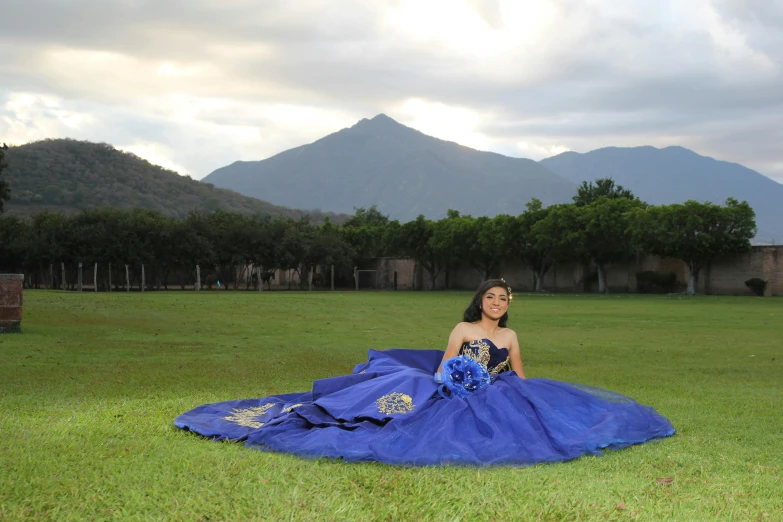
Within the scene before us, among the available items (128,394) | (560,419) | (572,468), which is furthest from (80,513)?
(128,394)

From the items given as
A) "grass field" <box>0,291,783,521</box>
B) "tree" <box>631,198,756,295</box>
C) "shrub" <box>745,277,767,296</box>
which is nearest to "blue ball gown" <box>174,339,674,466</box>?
"grass field" <box>0,291,783,521</box>

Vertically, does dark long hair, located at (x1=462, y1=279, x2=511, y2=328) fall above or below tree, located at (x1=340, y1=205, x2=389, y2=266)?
below

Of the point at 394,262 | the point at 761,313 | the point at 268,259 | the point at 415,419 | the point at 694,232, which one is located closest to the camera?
the point at 415,419

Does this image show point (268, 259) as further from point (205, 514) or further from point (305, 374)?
point (205, 514)

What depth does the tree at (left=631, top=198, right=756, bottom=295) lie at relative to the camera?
1710 inches

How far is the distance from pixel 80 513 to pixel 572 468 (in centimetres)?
288

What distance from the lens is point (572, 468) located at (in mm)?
4926

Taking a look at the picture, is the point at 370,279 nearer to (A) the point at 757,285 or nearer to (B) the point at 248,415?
(A) the point at 757,285

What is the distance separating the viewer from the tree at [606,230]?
1810 inches

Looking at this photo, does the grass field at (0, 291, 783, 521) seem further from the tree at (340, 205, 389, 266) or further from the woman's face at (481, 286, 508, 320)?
the tree at (340, 205, 389, 266)

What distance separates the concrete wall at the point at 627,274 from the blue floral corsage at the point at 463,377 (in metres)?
42.8

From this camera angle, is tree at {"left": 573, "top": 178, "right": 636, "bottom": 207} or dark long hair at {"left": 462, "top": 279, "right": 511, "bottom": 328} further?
tree at {"left": 573, "top": 178, "right": 636, "bottom": 207}

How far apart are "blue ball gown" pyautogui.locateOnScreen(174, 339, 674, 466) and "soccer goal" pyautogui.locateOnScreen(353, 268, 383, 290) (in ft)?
183

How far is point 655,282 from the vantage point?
48.7 metres
